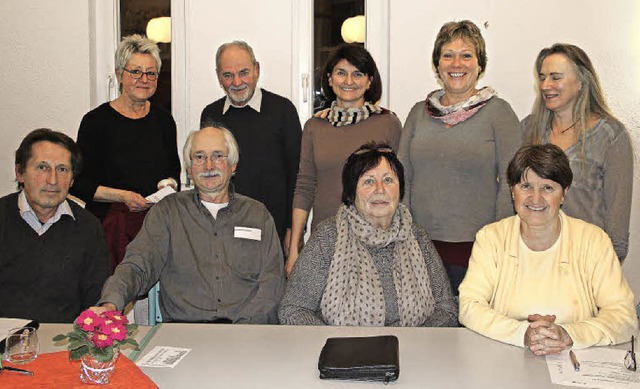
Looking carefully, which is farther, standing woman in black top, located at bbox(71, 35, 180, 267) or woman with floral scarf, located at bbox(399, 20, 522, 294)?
standing woman in black top, located at bbox(71, 35, 180, 267)

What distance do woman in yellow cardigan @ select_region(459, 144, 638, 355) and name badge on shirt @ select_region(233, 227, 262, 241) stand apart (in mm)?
962

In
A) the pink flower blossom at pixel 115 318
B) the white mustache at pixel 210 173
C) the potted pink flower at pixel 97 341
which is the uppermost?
the white mustache at pixel 210 173

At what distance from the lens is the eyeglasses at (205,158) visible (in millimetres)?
3209

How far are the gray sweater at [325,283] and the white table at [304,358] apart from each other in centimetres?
23

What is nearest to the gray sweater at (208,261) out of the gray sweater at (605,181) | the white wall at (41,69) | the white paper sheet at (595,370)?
the white paper sheet at (595,370)

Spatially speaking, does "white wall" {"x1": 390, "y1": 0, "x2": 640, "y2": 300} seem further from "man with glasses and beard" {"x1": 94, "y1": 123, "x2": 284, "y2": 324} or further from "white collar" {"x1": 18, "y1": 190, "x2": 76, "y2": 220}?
"white collar" {"x1": 18, "y1": 190, "x2": 76, "y2": 220}

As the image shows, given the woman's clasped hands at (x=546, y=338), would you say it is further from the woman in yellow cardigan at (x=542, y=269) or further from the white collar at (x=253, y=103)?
the white collar at (x=253, y=103)

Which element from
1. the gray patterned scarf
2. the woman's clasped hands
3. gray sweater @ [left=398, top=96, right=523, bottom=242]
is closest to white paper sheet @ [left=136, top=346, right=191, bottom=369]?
the gray patterned scarf

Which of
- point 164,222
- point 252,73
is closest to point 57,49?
point 252,73

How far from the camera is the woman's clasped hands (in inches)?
90.9

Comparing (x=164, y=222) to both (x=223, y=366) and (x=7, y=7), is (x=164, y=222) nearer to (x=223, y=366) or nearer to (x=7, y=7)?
(x=223, y=366)

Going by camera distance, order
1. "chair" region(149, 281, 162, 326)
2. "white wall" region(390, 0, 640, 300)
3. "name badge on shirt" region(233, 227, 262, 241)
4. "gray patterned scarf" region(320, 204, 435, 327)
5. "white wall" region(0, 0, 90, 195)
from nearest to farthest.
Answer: "gray patterned scarf" region(320, 204, 435, 327) < "name badge on shirt" region(233, 227, 262, 241) < "chair" region(149, 281, 162, 326) < "white wall" region(390, 0, 640, 300) < "white wall" region(0, 0, 90, 195)

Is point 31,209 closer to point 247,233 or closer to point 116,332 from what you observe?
point 247,233

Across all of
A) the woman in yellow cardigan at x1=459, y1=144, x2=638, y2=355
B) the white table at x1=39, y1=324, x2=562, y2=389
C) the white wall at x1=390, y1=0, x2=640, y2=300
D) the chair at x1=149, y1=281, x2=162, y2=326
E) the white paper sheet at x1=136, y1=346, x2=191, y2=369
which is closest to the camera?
the white table at x1=39, y1=324, x2=562, y2=389
